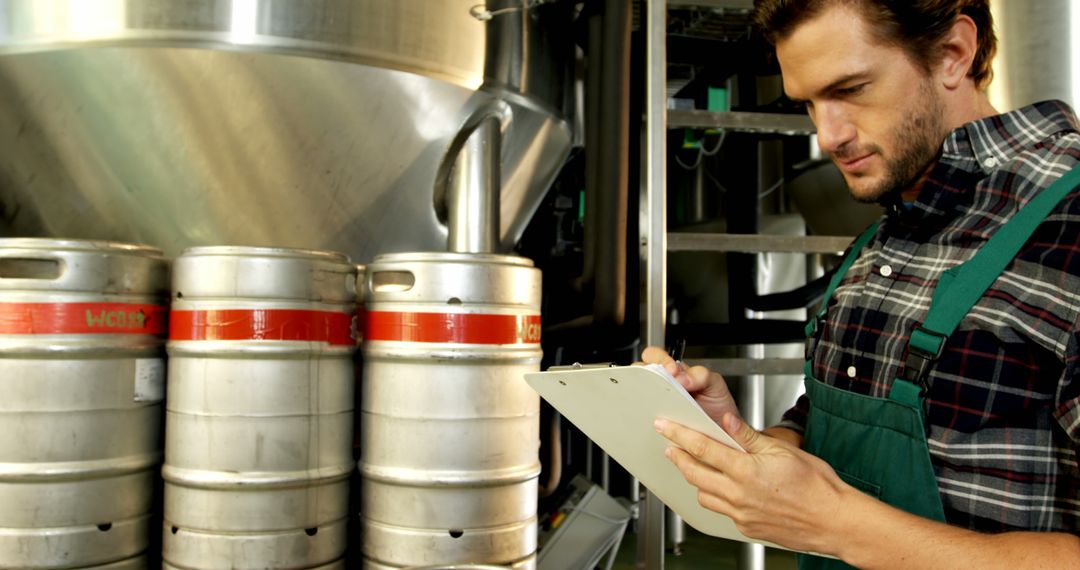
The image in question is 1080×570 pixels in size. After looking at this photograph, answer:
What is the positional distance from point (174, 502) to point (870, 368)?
1.05 metres

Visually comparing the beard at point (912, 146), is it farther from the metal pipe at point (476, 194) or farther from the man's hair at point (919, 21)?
the metal pipe at point (476, 194)

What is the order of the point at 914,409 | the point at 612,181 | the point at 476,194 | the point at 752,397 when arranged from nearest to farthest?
the point at 914,409, the point at 476,194, the point at 612,181, the point at 752,397

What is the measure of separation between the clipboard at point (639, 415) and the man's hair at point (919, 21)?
0.43 m

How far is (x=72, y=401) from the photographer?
1.23m

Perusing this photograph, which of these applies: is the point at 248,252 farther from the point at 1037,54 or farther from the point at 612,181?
the point at 1037,54

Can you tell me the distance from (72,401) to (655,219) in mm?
1084

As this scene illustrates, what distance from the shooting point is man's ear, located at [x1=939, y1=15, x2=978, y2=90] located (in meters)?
0.82

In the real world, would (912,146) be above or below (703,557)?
above

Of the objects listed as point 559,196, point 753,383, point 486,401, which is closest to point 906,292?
point 486,401

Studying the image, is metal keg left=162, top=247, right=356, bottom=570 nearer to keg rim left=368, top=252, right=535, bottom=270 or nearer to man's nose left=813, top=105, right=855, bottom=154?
keg rim left=368, top=252, right=535, bottom=270

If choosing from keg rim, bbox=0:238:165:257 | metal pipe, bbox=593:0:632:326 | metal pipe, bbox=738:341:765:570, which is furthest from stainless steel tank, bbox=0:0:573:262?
metal pipe, bbox=738:341:765:570

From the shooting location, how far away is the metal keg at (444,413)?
50.1 inches

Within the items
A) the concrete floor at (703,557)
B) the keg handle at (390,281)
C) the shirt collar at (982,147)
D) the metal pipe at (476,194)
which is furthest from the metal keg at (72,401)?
the concrete floor at (703,557)

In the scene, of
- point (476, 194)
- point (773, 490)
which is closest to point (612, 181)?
point (476, 194)
